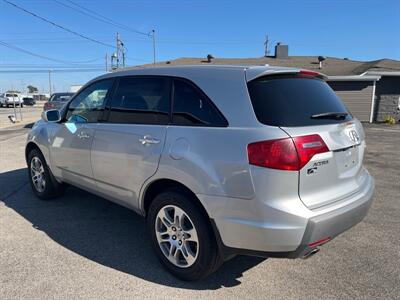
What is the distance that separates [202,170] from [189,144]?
260mm

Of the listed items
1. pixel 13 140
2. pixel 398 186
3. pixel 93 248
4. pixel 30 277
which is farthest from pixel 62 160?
pixel 13 140

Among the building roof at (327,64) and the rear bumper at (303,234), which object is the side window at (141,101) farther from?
the building roof at (327,64)

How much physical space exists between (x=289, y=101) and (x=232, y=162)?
26.6 inches

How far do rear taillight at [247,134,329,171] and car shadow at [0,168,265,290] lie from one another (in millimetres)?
1257

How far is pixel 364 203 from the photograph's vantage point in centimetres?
304

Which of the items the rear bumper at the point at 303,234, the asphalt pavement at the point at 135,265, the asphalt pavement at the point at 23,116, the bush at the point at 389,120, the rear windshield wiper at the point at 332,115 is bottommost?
the asphalt pavement at the point at 23,116

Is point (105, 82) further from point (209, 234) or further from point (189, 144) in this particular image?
point (209, 234)

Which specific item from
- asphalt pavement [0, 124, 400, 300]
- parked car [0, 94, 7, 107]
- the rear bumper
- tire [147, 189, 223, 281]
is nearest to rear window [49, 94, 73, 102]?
asphalt pavement [0, 124, 400, 300]

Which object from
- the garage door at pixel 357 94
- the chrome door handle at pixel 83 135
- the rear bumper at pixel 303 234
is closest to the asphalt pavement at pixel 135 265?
the rear bumper at pixel 303 234

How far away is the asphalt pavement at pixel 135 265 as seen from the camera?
2982mm

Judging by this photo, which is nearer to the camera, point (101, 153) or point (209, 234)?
point (209, 234)

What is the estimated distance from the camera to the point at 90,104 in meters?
4.28

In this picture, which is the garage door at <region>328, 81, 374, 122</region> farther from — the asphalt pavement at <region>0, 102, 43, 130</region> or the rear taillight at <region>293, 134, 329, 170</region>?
the asphalt pavement at <region>0, 102, 43, 130</region>

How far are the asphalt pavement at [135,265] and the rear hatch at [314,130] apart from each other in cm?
84
